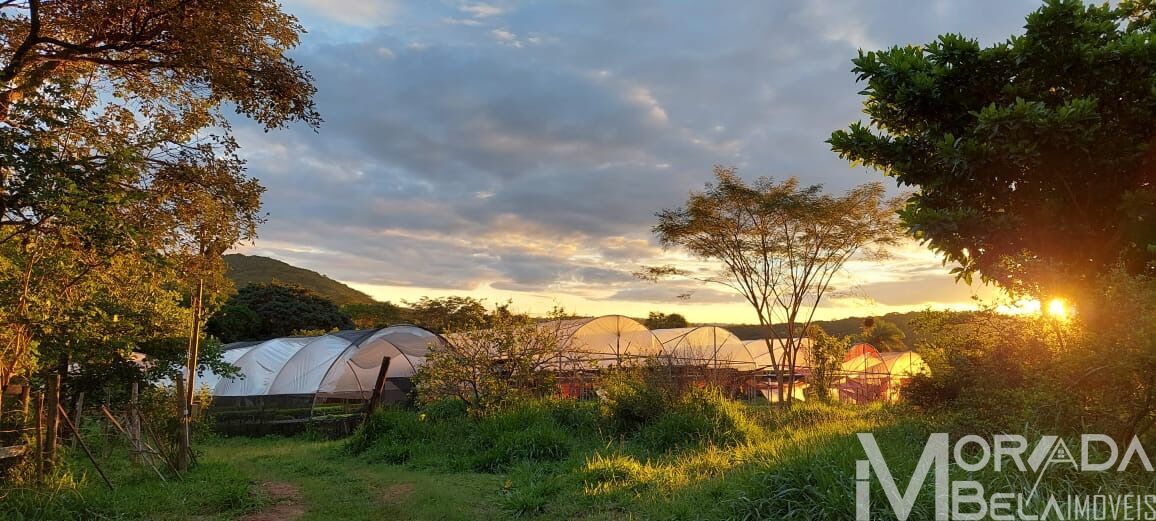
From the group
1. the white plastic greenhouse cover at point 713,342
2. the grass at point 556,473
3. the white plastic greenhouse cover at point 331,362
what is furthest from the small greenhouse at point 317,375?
the white plastic greenhouse cover at point 713,342

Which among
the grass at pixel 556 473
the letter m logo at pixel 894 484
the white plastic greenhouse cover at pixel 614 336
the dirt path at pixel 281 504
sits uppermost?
the white plastic greenhouse cover at pixel 614 336

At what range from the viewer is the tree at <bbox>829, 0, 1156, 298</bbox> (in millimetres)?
8461

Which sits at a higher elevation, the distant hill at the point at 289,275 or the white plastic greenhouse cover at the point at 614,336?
the distant hill at the point at 289,275

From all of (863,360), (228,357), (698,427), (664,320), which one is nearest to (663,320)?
(664,320)

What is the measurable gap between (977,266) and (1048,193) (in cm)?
149

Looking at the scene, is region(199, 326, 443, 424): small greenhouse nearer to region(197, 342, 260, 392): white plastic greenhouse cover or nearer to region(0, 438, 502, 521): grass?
region(197, 342, 260, 392): white plastic greenhouse cover

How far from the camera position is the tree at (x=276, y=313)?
136ft

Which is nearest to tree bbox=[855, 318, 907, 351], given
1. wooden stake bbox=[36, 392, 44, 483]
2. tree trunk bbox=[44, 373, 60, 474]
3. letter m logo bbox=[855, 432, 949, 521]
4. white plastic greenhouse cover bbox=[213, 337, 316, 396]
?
white plastic greenhouse cover bbox=[213, 337, 316, 396]

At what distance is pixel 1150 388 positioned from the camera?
16.6ft

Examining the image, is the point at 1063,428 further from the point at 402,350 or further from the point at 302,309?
the point at 302,309

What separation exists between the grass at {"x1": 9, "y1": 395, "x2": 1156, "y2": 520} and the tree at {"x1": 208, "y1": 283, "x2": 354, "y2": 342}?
31459 mm

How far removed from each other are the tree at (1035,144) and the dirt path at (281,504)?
8.35 meters

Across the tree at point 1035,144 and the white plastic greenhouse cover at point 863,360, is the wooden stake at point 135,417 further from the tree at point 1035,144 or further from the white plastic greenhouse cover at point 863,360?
the white plastic greenhouse cover at point 863,360

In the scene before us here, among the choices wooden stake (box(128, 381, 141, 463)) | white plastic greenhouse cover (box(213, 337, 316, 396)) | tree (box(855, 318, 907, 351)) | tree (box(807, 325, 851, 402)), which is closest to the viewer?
wooden stake (box(128, 381, 141, 463))
